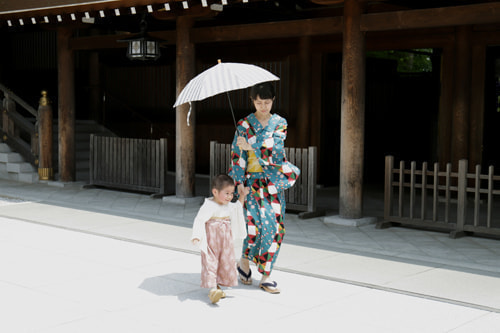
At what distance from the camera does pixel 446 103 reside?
37.7ft

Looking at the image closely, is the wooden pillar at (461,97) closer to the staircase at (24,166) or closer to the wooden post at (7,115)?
the staircase at (24,166)

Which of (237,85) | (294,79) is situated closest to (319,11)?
(294,79)

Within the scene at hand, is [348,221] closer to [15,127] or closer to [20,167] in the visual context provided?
[20,167]

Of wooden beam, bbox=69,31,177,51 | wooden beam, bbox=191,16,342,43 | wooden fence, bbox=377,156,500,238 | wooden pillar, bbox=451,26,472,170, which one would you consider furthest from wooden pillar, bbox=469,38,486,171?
wooden beam, bbox=69,31,177,51

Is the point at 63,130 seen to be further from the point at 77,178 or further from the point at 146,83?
the point at 146,83

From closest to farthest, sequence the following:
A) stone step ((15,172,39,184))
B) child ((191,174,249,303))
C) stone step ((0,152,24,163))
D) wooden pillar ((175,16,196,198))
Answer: child ((191,174,249,303)) → wooden pillar ((175,16,196,198)) → stone step ((15,172,39,184)) → stone step ((0,152,24,163))

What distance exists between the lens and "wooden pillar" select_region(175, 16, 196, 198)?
10.8 m

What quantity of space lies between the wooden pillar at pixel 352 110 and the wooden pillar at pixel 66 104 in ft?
20.0

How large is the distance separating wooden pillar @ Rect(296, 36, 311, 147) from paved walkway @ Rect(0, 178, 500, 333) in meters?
3.61

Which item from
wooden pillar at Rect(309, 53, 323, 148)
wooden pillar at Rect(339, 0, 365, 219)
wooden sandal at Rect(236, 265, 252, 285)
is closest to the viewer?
wooden sandal at Rect(236, 265, 252, 285)

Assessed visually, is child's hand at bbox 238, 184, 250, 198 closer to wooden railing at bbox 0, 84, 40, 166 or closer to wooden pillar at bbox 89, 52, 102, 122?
wooden railing at bbox 0, 84, 40, 166

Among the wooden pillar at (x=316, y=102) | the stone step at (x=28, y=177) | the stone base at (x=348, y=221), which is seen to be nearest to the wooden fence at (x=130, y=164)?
the stone step at (x=28, y=177)

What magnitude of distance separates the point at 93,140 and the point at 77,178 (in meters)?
1.65

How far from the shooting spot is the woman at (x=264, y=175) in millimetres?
5715
